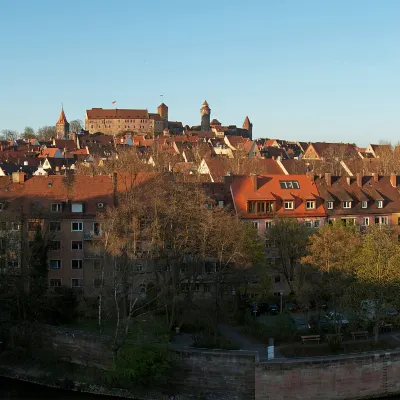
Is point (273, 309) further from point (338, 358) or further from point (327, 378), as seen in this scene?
point (327, 378)

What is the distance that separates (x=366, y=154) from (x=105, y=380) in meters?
118

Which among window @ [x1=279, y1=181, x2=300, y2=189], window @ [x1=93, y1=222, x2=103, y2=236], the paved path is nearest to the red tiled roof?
window @ [x1=279, y1=181, x2=300, y2=189]

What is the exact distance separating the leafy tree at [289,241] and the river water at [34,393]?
12138 millimetres

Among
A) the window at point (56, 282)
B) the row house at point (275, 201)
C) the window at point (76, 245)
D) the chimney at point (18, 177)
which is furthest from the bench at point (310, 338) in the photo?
the chimney at point (18, 177)

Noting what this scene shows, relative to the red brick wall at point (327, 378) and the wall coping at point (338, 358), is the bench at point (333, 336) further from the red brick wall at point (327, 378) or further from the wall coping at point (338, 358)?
the red brick wall at point (327, 378)

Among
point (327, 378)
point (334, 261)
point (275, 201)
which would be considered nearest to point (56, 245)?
point (275, 201)

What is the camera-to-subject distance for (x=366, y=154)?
456 ft

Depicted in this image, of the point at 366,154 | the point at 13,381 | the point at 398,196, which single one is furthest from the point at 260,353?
the point at 366,154

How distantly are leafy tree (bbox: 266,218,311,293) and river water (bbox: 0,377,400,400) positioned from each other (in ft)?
39.8

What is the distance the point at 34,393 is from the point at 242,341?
11.4 m

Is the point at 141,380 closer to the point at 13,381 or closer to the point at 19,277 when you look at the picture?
the point at 13,381

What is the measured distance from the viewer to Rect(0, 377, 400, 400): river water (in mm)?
30531

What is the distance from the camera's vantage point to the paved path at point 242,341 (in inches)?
1255

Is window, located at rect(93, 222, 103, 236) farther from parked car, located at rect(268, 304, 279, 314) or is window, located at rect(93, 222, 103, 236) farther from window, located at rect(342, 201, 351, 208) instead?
window, located at rect(342, 201, 351, 208)
